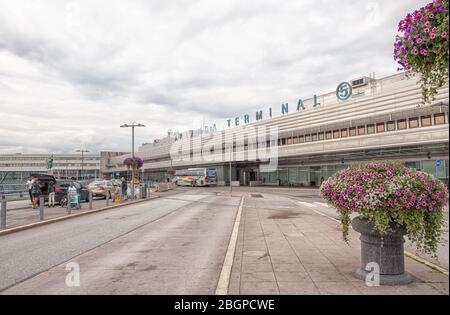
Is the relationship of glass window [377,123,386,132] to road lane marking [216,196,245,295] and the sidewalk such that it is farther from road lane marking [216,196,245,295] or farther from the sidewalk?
road lane marking [216,196,245,295]

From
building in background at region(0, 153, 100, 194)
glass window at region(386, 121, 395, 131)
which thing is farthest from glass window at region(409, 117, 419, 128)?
building in background at region(0, 153, 100, 194)

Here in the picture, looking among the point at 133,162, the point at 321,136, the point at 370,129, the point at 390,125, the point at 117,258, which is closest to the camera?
the point at 117,258

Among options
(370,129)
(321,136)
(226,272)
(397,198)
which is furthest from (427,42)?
(321,136)

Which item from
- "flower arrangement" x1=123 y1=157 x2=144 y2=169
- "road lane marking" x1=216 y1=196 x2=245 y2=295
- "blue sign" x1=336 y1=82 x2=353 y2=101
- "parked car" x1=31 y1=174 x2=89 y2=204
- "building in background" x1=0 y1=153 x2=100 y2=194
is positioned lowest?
"road lane marking" x1=216 y1=196 x2=245 y2=295

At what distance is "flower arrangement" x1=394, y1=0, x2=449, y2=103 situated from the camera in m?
4.58

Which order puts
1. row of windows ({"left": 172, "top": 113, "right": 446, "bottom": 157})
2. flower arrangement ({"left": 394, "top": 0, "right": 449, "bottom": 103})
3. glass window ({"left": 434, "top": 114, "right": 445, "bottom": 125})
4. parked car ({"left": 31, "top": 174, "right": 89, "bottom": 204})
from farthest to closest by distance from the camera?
Answer: row of windows ({"left": 172, "top": 113, "right": 446, "bottom": 157})
glass window ({"left": 434, "top": 114, "right": 445, "bottom": 125})
parked car ({"left": 31, "top": 174, "right": 89, "bottom": 204})
flower arrangement ({"left": 394, "top": 0, "right": 449, "bottom": 103})

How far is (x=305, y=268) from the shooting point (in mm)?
6258

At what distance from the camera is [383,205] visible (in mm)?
4906

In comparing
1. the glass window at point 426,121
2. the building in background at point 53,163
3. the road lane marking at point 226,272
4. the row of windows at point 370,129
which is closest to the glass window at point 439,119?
the row of windows at point 370,129

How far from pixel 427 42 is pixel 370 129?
45795 millimetres

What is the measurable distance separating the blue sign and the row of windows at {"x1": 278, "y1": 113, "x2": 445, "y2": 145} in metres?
5.38

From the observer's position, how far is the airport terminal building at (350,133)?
126ft

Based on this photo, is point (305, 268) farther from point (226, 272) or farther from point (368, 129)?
point (368, 129)
